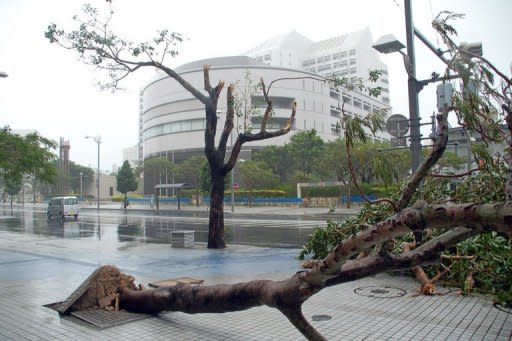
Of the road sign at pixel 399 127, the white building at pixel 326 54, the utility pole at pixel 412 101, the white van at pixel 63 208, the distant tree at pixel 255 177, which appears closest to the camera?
the utility pole at pixel 412 101

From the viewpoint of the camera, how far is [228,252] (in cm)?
1285

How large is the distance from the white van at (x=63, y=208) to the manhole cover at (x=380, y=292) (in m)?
29.4

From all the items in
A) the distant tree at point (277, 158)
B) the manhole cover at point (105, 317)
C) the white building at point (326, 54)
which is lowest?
the manhole cover at point (105, 317)

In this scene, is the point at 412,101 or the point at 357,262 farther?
the point at 412,101

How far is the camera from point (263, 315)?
236 inches

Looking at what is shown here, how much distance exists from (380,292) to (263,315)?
2384 mm

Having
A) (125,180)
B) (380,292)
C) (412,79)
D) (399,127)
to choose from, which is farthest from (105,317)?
(125,180)

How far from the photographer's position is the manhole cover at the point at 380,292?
7.03 metres

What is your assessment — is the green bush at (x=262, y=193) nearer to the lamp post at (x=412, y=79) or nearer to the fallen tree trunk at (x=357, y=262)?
the lamp post at (x=412, y=79)

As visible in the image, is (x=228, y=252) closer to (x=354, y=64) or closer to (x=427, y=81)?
(x=427, y=81)

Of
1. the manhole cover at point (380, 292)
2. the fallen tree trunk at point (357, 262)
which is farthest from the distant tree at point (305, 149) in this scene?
the fallen tree trunk at point (357, 262)

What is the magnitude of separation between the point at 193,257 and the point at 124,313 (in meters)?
5.89

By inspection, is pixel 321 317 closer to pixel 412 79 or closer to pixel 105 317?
pixel 105 317

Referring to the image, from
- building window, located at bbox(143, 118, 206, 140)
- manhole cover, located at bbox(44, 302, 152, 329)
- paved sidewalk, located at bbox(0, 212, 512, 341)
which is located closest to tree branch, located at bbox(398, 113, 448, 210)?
paved sidewalk, located at bbox(0, 212, 512, 341)
